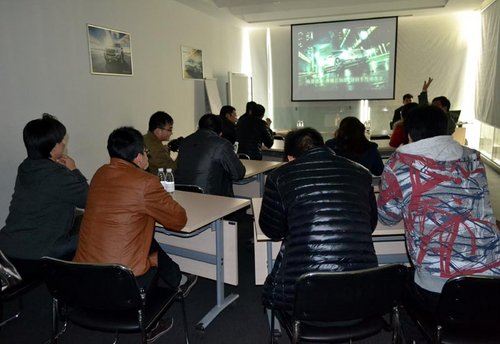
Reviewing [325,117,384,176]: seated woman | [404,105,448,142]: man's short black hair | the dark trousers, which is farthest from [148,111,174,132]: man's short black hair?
[404,105,448,142]: man's short black hair

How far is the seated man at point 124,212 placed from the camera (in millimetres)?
1833

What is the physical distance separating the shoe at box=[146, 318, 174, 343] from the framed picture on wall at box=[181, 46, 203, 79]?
520 cm

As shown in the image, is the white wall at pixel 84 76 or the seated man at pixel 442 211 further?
the white wall at pixel 84 76

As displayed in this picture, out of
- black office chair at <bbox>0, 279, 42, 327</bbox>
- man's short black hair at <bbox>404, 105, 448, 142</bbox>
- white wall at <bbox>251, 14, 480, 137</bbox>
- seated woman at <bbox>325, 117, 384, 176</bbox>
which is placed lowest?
black office chair at <bbox>0, 279, 42, 327</bbox>

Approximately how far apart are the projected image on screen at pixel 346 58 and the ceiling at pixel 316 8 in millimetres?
254

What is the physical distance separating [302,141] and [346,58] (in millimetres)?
7578

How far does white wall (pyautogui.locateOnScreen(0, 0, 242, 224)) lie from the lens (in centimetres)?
391

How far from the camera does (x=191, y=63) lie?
7.21 m

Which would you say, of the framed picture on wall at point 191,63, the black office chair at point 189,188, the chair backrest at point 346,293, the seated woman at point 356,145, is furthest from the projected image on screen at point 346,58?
the chair backrest at point 346,293

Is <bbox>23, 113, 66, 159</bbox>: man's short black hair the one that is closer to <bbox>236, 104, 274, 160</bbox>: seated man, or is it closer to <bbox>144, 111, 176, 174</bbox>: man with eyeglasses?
<bbox>144, 111, 176, 174</bbox>: man with eyeglasses

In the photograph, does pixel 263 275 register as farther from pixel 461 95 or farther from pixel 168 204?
pixel 461 95

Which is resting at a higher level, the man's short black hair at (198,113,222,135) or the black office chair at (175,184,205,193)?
the man's short black hair at (198,113,222,135)

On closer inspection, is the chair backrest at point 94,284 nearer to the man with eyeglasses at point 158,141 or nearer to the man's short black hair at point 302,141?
the man's short black hair at point 302,141

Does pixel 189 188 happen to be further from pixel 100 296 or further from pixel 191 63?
pixel 191 63
